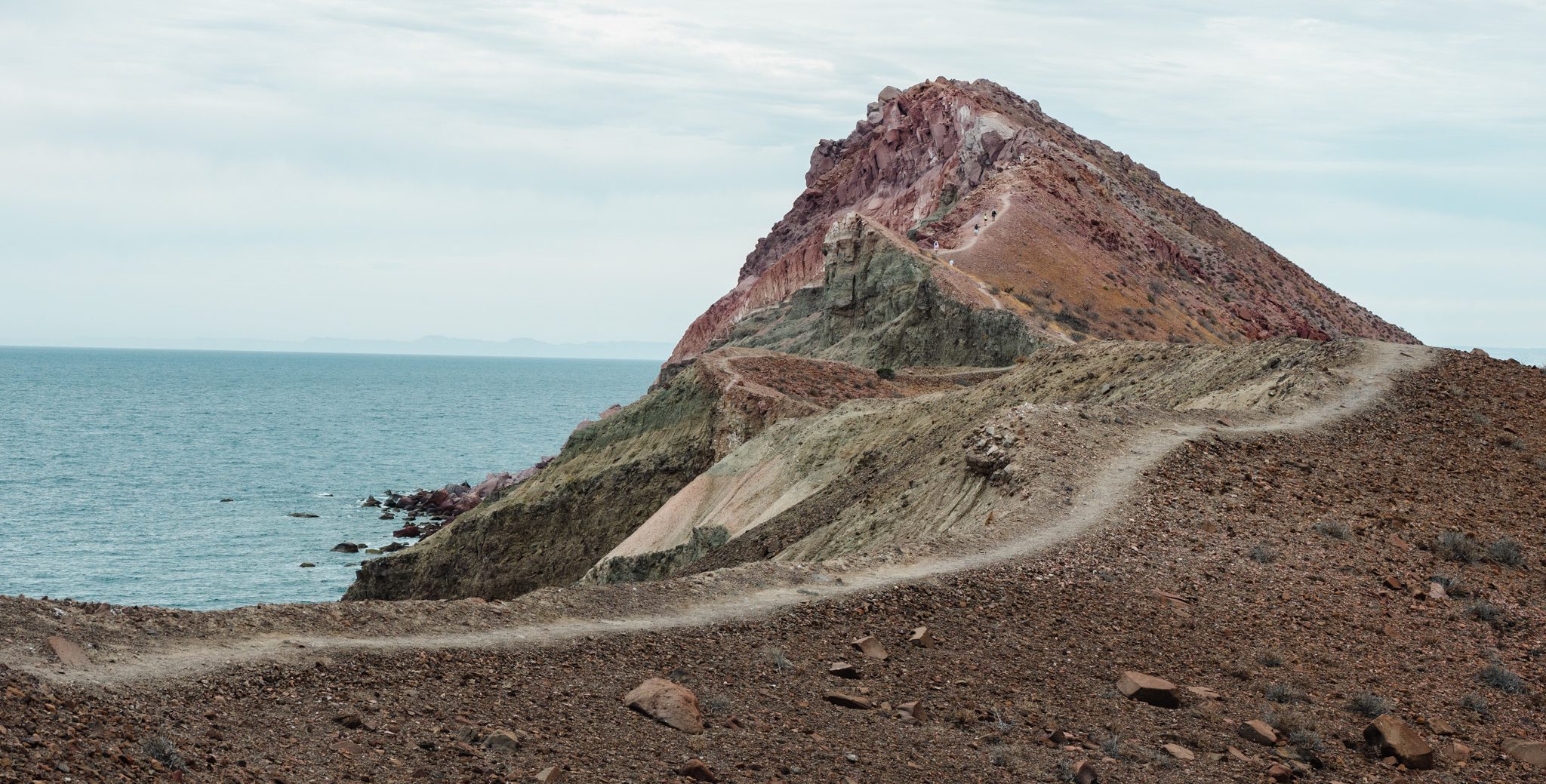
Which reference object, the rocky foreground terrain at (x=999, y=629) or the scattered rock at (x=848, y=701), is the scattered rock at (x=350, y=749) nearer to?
the rocky foreground terrain at (x=999, y=629)

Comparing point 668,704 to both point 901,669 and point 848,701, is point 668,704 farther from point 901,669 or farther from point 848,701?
point 901,669

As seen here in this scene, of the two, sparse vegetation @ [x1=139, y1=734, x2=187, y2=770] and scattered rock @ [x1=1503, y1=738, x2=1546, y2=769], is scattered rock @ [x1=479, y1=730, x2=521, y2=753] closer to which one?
sparse vegetation @ [x1=139, y1=734, x2=187, y2=770]

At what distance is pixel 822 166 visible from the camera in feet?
401

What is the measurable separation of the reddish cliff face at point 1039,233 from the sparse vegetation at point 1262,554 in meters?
42.5

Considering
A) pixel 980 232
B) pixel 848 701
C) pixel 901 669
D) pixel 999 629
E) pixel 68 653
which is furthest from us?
pixel 980 232

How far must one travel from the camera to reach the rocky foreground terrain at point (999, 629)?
12.0m

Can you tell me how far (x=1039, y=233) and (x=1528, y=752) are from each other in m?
65.8

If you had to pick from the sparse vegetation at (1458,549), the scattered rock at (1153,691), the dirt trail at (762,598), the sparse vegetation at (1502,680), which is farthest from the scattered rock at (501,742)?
the sparse vegetation at (1458,549)

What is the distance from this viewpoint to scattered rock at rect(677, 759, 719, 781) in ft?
38.4

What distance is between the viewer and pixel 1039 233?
3051 inches

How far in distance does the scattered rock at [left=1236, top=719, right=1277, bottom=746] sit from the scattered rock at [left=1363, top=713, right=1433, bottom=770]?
1.01m

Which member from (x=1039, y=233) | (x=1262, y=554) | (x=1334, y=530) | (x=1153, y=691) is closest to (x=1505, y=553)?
(x=1334, y=530)

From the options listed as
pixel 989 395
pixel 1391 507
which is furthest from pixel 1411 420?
pixel 989 395

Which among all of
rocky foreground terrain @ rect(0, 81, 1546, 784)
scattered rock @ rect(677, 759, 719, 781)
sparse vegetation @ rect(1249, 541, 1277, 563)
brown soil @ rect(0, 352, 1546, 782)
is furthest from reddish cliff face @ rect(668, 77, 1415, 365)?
scattered rock @ rect(677, 759, 719, 781)
